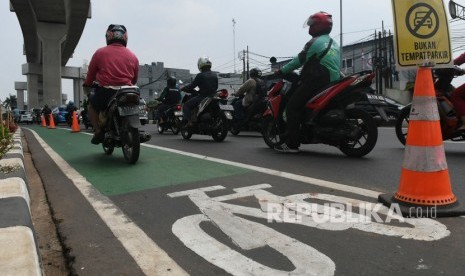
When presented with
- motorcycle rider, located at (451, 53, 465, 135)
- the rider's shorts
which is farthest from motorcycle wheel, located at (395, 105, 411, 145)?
the rider's shorts

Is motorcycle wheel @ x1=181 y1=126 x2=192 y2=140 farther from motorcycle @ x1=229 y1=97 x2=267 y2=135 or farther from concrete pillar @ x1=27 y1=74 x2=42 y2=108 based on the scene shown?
concrete pillar @ x1=27 y1=74 x2=42 y2=108

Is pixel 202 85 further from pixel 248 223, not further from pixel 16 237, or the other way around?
pixel 16 237

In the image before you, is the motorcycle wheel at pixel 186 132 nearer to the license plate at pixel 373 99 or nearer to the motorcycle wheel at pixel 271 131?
the motorcycle wheel at pixel 271 131

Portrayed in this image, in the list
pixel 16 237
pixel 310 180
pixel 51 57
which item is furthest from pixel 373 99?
pixel 51 57

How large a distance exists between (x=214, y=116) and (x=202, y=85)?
719 mm

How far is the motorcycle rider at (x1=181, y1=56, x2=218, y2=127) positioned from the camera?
9.16 metres

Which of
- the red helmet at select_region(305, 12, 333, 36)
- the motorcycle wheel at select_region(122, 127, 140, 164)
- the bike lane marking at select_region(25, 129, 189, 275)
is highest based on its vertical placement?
the red helmet at select_region(305, 12, 333, 36)

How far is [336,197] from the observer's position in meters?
3.44

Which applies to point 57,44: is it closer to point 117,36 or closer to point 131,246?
point 117,36

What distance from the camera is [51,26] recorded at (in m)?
39.0

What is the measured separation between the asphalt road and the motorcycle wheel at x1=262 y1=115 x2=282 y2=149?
70.1 inches
